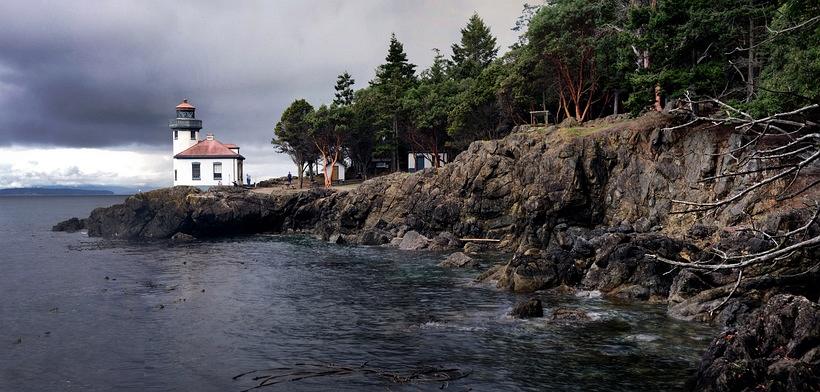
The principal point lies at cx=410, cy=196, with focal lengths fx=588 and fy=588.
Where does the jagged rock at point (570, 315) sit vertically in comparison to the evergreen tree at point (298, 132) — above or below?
below

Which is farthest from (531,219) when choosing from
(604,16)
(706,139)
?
(604,16)

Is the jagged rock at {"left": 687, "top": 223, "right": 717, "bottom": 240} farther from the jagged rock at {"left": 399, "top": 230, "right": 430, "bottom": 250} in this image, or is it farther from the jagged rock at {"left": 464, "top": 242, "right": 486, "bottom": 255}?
the jagged rock at {"left": 399, "top": 230, "right": 430, "bottom": 250}

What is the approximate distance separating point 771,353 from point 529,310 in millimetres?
10577

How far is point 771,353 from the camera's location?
14828 mm

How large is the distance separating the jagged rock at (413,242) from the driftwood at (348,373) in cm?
3121

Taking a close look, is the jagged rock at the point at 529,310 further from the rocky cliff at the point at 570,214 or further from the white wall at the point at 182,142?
the white wall at the point at 182,142

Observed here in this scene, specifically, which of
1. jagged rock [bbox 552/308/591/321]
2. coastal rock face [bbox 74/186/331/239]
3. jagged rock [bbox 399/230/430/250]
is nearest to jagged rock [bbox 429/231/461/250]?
jagged rock [bbox 399/230/430/250]

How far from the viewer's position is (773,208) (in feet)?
110

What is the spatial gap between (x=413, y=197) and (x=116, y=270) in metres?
29.0

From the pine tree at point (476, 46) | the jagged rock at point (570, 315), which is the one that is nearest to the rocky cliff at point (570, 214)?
the jagged rock at point (570, 315)

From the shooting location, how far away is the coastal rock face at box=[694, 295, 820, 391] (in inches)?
523

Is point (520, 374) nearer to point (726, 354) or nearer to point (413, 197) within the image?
point (726, 354)

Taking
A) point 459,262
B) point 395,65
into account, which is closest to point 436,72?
point 395,65

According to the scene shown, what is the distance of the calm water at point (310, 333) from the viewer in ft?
58.7
